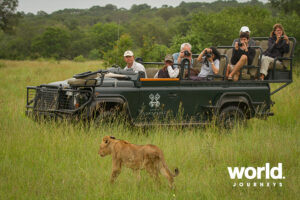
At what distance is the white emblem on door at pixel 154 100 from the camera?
7.53 m

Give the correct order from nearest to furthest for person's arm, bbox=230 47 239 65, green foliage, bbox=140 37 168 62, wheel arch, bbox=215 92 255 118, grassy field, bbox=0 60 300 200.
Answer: grassy field, bbox=0 60 300 200 < wheel arch, bbox=215 92 255 118 < person's arm, bbox=230 47 239 65 < green foliage, bbox=140 37 168 62

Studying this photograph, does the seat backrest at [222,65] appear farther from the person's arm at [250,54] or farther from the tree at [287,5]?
the tree at [287,5]

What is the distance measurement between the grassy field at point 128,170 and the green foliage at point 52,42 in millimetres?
76380

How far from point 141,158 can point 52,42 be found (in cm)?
8261

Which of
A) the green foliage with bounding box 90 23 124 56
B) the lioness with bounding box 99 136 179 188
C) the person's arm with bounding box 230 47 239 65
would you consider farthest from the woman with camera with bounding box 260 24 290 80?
the green foliage with bounding box 90 23 124 56

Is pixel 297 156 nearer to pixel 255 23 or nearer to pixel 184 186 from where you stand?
pixel 184 186

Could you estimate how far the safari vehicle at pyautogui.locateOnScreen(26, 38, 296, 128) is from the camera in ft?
23.5

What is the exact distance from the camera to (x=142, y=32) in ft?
338

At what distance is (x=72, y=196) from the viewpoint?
15.6 ft

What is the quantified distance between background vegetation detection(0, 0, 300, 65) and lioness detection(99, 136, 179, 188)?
12.8 ft

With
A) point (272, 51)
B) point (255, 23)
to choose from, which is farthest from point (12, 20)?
point (272, 51)

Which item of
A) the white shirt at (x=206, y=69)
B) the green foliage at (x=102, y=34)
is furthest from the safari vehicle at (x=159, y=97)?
the green foliage at (x=102, y=34)

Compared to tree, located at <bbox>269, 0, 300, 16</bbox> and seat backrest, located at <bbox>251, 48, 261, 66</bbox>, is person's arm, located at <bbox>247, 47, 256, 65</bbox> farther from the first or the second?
tree, located at <bbox>269, 0, 300, 16</bbox>

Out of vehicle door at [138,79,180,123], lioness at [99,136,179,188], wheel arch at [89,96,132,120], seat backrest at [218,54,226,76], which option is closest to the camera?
lioness at [99,136,179,188]
